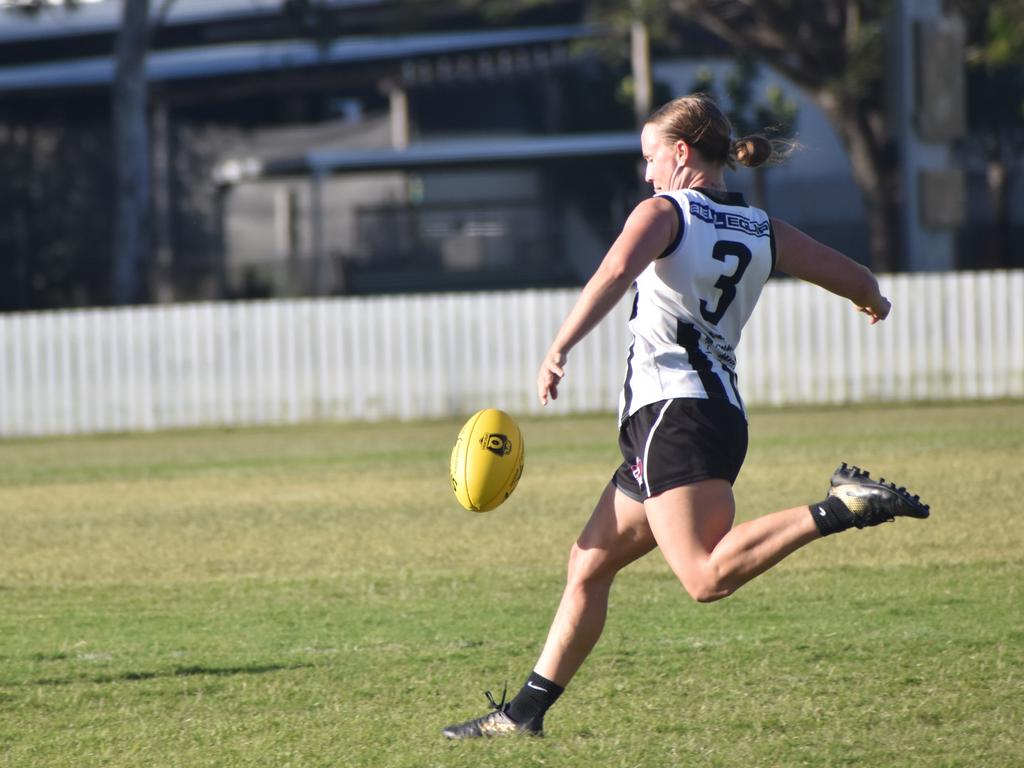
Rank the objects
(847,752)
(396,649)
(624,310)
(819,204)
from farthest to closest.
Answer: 1. (819,204)
2. (624,310)
3. (396,649)
4. (847,752)

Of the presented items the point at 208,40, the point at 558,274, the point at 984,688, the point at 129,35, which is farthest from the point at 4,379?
the point at 208,40

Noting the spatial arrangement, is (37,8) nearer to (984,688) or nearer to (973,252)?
(973,252)

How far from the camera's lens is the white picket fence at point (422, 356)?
20.5m

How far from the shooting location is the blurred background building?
2661cm

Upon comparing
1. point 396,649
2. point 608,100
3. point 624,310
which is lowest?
point 396,649

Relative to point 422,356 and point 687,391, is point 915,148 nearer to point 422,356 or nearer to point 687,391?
point 422,356

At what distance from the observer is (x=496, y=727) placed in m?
5.25

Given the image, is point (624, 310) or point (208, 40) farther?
point (208, 40)

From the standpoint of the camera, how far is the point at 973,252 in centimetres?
3391

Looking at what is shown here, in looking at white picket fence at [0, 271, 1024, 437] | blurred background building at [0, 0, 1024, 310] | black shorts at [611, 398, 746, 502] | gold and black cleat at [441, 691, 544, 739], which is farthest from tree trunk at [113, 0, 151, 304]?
black shorts at [611, 398, 746, 502]

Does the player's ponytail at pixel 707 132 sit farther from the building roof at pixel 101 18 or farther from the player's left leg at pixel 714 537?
the building roof at pixel 101 18

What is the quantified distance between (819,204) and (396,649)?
28298 mm

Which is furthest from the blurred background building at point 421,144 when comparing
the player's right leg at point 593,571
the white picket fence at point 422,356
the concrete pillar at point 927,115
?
the player's right leg at point 593,571

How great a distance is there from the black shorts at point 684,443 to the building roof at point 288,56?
30254 millimetres
